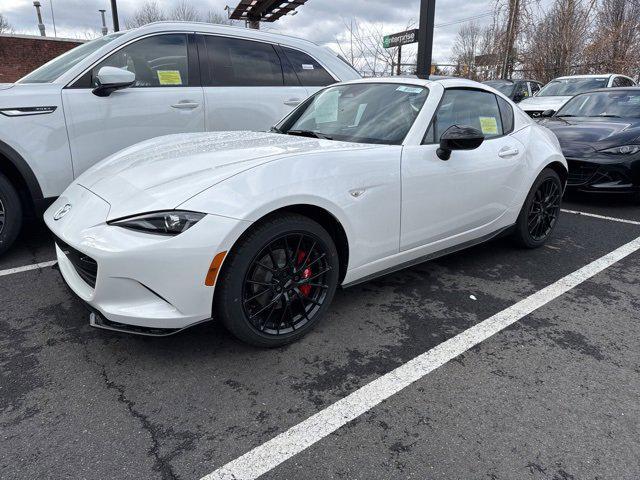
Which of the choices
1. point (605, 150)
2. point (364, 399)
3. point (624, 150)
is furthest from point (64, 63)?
point (624, 150)

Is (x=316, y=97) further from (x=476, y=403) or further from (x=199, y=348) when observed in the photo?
(x=476, y=403)

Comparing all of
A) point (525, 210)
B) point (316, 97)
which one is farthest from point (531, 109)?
point (316, 97)

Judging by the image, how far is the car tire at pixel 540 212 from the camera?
12.9 feet

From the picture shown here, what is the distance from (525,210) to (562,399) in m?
2.10

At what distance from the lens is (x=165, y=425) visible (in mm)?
1945

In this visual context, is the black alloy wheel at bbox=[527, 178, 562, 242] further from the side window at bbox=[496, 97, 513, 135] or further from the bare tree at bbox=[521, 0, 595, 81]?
the bare tree at bbox=[521, 0, 595, 81]

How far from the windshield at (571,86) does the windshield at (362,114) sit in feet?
32.9

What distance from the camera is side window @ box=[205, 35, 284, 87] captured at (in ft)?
14.6

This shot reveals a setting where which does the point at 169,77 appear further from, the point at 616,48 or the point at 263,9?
the point at 616,48

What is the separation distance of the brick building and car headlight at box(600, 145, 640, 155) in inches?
693

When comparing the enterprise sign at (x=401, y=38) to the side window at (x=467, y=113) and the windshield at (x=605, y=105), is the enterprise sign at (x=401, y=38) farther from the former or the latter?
the side window at (x=467, y=113)

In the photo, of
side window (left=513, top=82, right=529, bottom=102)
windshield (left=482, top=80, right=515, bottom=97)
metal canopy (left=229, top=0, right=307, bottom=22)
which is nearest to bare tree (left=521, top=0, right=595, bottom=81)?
side window (left=513, top=82, right=529, bottom=102)

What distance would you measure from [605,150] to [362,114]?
3.96 m

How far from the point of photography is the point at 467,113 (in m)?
3.47
